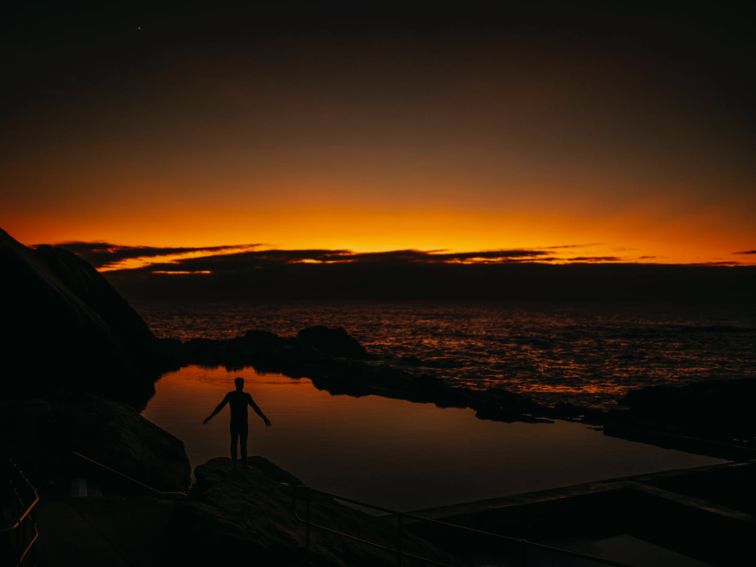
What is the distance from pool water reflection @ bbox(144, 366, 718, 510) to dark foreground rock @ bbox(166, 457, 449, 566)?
21.8 ft

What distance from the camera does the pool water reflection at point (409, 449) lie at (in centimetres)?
1798

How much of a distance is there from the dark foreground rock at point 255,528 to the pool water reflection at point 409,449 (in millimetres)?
6646

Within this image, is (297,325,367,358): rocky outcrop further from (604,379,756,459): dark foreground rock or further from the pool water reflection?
(604,379,756,459): dark foreground rock

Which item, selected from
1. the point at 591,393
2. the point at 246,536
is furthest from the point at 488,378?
the point at 246,536

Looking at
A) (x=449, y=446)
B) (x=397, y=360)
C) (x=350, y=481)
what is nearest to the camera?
(x=350, y=481)

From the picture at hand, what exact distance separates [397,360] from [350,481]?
4017 centimetres

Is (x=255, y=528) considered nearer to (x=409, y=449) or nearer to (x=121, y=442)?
(x=121, y=442)

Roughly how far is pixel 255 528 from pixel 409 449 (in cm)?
1620

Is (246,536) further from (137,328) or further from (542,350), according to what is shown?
(542,350)

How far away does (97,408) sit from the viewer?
12.9 meters

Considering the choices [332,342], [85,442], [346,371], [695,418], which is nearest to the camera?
[85,442]

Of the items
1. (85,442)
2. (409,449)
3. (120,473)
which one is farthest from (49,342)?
(120,473)

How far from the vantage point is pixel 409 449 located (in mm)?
22562

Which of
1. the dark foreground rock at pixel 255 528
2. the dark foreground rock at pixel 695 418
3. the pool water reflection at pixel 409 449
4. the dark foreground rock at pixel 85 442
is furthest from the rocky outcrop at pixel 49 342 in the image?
the dark foreground rock at pixel 695 418
